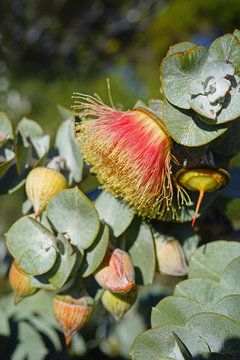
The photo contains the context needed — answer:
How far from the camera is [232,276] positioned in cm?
47

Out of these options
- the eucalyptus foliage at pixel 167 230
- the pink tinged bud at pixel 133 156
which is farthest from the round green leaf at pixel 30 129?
the pink tinged bud at pixel 133 156

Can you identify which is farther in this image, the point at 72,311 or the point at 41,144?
the point at 41,144

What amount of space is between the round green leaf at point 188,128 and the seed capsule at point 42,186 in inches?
7.2

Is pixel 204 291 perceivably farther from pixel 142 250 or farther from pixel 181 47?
pixel 181 47

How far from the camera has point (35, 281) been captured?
0.51 m

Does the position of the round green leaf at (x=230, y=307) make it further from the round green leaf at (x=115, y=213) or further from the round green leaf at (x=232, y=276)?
the round green leaf at (x=115, y=213)

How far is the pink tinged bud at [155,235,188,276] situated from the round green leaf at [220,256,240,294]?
82mm

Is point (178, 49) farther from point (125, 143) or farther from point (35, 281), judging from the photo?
point (35, 281)

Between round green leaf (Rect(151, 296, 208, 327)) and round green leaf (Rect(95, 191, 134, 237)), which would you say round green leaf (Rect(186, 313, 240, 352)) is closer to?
round green leaf (Rect(151, 296, 208, 327))

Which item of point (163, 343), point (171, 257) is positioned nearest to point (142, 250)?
point (171, 257)

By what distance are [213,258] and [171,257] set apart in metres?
0.06

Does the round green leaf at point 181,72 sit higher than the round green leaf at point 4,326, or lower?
higher

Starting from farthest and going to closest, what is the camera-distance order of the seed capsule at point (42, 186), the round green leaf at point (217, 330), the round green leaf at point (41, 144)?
the round green leaf at point (41, 144)
the seed capsule at point (42, 186)
the round green leaf at point (217, 330)

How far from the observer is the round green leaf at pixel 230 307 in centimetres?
42
